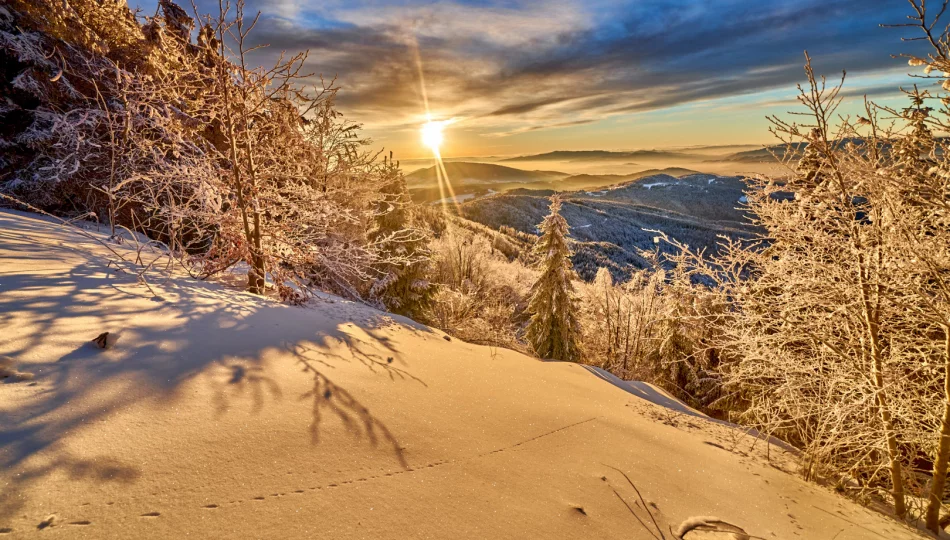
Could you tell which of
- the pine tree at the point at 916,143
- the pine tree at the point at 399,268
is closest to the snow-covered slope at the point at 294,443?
the pine tree at the point at 916,143

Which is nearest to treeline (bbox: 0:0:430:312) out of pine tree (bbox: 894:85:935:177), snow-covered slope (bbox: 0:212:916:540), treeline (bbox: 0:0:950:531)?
treeline (bbox: 0:0:950:531)

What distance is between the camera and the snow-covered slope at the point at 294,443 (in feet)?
6.15

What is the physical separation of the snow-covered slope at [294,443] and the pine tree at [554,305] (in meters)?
13.7

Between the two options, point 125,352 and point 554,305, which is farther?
point 554,305

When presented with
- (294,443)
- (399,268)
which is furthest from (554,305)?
(294,443)

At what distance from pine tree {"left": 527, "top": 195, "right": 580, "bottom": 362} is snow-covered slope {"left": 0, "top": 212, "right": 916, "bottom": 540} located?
44.9ft

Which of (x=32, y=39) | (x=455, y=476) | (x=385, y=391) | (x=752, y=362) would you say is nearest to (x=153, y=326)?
(x=385, y=391)

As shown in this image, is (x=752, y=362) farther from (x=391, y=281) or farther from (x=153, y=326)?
(x=391, y=281)

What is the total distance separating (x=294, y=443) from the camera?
2457 millimetres

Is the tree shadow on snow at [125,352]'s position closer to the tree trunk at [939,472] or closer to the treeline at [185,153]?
the treeline at [185,153]

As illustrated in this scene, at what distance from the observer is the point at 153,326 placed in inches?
131

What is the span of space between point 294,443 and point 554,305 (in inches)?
666

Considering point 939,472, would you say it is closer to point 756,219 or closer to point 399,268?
point 756,219

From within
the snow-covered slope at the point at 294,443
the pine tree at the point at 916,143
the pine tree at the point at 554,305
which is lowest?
the pine tree at the point at 554,305
